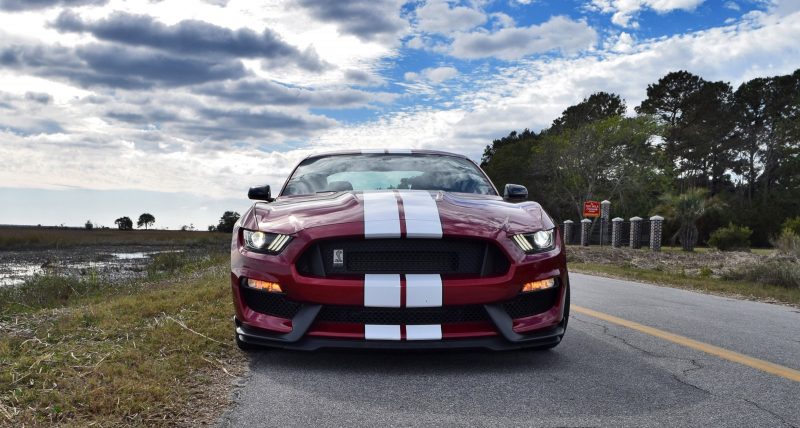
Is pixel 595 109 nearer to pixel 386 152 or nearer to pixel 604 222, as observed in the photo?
pixel 604 222

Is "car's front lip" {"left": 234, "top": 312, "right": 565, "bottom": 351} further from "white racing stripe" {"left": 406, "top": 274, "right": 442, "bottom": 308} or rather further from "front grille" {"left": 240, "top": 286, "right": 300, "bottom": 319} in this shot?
"white racing stripe" {"left": 406, "top": 274, "right": 442, "bottom": 308}

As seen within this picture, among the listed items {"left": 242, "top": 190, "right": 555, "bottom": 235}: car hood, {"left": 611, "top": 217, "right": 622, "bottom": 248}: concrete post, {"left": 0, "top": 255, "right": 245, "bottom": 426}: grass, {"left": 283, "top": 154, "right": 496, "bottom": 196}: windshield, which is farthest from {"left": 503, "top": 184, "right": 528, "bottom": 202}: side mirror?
{"left": 611, "top": 217, "right": 622, "bottom": 248}: concrete post

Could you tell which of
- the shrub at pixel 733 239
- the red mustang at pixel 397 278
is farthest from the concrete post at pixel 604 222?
the red mustang at pixel 397 278

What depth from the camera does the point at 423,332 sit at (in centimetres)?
349

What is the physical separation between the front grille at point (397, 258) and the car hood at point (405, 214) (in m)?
0.12

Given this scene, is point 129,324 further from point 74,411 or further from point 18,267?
A: point 18,267

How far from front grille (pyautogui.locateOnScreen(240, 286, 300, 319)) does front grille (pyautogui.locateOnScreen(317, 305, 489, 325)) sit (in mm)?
185

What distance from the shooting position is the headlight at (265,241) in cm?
369

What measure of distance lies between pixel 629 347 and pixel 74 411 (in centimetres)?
348

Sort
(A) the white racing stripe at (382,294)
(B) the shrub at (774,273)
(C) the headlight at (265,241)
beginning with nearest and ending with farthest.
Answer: (A) the white racing stripe at (382,294) → (C) the headlight at (265,241) → (B) the shrub at (774,273)

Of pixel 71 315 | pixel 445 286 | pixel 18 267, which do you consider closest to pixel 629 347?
pixel 445 286

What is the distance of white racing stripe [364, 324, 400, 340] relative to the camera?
3.48m

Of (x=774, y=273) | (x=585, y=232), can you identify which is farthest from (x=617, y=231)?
(x=774, y=273)

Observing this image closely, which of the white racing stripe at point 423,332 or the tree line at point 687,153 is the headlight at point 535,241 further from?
the tree line at point 687,153
